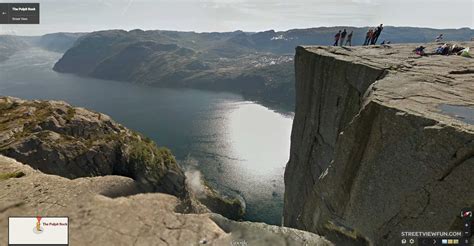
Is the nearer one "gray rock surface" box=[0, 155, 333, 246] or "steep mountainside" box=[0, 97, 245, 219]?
"gray rock surface" box=[0, 155, 333, 246]

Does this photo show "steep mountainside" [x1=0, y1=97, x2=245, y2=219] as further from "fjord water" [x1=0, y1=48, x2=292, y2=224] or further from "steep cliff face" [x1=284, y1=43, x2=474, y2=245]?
"fjord water" [x1=0, y1=48, x2=292, y2=224]

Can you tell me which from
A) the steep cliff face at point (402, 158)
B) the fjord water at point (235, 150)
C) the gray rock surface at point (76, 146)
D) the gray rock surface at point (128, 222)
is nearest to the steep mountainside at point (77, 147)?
the gray rock surface at point (76, 146)

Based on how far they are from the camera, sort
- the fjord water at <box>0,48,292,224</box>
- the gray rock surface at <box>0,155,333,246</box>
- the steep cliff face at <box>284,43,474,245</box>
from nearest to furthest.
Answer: the steep cliff face at <box>284,43,474,245</box> → the gray rock surface at <box>0,155,333,246</box> → the fjord water at <box>0,48,292,224</box>

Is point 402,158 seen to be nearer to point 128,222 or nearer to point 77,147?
point 128,222

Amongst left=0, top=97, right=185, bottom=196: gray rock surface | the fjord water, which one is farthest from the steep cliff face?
the fjord water

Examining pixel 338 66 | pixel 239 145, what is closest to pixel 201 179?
pixel 239 145

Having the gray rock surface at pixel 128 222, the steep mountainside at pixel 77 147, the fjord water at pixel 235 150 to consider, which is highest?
the gray rock surface at pixel 128 222

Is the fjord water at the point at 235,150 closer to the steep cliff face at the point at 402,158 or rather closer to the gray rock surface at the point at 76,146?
the gray rock surface at the point at 76,146

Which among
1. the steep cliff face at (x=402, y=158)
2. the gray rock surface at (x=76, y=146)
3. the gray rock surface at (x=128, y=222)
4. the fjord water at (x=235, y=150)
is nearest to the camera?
the steep cliff face at (x=402, y=158)

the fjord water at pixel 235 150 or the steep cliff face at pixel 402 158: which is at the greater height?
the steep cliff face at pixel 402 158

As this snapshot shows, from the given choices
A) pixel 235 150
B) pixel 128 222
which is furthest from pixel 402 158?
pixel 235 150
